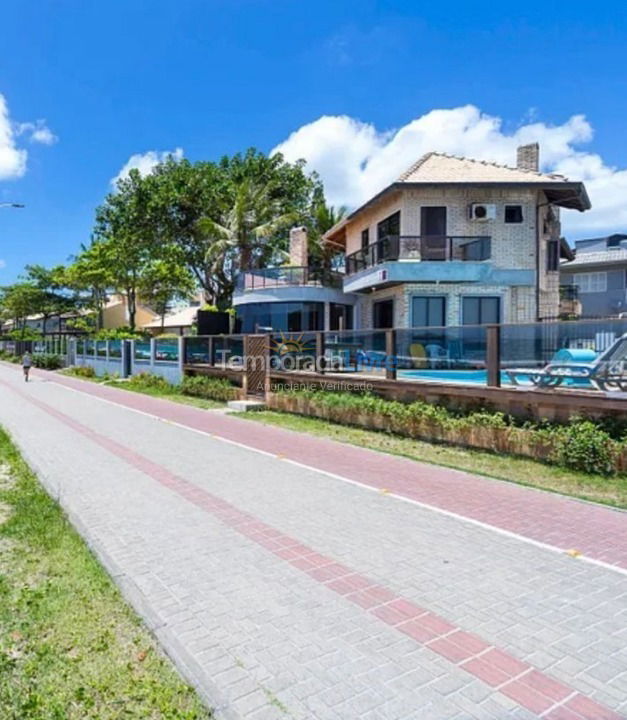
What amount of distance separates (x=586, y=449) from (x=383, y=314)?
14906 millimetres

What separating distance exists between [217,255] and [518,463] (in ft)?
90.6

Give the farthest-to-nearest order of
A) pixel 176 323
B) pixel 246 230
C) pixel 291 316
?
pixel 176 323, pixel 246 230, pixel 291 316

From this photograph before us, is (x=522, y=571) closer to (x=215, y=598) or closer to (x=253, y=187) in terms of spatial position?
(x=215, y=598)

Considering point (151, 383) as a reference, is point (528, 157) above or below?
above

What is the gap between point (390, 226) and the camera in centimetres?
2134

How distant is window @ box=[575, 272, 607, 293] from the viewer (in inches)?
1490

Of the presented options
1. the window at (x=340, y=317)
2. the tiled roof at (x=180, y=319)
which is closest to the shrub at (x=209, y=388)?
the window at (x=340, y=317)

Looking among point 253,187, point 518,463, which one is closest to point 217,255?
point 253,187

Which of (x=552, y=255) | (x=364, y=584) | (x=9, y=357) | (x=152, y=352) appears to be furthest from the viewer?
(x=9, y=357)

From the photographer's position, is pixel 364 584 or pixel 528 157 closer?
pixel 364 584

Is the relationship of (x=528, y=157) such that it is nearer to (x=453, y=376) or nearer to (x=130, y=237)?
(x=453, y=376)

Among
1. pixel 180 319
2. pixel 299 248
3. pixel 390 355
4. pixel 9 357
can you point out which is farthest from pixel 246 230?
pixel 9 357

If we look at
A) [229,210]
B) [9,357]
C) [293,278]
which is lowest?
[9,357]

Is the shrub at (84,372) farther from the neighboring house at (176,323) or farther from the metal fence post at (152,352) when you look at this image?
the neighboring house at (176,323)
